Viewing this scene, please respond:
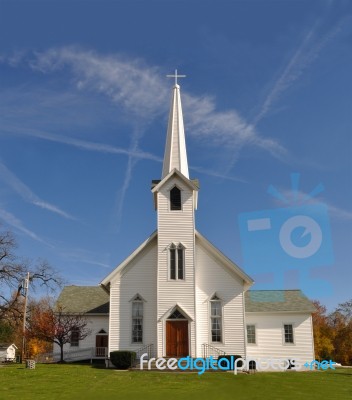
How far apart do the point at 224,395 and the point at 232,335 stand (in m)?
12.3

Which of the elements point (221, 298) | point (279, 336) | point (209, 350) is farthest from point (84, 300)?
point (279, 336)

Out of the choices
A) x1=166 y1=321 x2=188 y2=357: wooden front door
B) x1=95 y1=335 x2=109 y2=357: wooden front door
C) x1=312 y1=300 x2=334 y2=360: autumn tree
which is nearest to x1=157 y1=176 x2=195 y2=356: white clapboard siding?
x1=166 y1=321 x2=188 y2=357: wooden front door

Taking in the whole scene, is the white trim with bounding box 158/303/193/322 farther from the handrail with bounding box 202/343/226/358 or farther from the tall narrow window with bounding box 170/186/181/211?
the tall narrow window with bounding box 170/186/181/211

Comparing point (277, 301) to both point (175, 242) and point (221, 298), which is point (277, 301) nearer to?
point (221, 298)

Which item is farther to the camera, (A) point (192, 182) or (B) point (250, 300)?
(B) point (250, 300)

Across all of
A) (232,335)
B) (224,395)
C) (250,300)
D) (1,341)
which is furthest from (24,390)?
(1,341)

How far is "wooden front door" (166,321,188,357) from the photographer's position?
27438 mm

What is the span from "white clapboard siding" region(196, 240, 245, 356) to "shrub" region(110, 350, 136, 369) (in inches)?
172

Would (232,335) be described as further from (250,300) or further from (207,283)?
(250,300)

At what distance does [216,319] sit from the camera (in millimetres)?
28625

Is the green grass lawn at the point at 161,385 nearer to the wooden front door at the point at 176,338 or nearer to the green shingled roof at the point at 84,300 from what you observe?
the wooden front door at the point at 176,338

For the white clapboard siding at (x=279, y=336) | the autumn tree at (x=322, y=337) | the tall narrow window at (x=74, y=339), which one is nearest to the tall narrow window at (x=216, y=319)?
the white clapboard siding at (x=279, y=336)

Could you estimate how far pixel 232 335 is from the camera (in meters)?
28.1

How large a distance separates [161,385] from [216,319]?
1020cm
